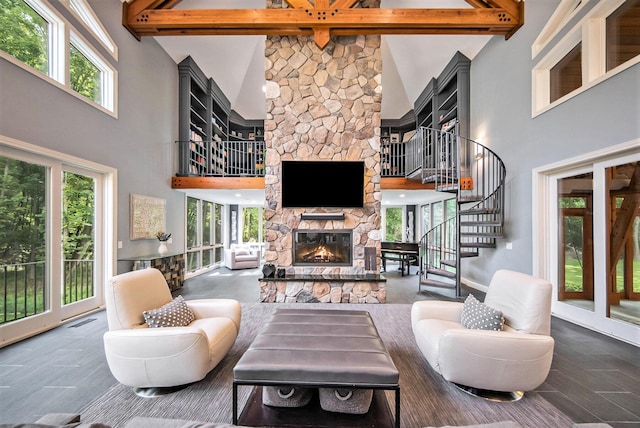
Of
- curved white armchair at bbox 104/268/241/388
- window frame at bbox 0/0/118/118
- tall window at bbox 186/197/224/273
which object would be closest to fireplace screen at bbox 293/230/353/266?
curved white armchair at bbox 104/268/241/388

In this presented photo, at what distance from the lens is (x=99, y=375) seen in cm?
238

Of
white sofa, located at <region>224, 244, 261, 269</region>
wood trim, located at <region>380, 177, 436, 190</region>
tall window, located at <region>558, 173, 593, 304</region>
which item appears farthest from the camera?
white sofa, located at <region>224, 244, 261, 269</region>

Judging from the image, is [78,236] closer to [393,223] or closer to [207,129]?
[207,129]

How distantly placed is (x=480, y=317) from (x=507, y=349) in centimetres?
48

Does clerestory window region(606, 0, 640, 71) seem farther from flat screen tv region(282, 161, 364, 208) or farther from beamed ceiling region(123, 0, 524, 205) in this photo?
flat screen tv region(282, 161, 364, 208)

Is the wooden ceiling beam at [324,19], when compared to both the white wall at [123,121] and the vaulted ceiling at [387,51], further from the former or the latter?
the white wall at [123,121]

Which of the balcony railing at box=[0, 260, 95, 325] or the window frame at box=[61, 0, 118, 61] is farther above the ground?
the window frame at box=[61, 0, 118, 61]

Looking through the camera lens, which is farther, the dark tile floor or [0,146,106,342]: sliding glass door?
[0,146,106,342]: sliding glass door

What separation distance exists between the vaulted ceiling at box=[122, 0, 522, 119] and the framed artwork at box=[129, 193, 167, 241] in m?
3.07

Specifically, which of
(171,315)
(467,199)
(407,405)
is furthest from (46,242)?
(467,199)

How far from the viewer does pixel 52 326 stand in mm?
3391

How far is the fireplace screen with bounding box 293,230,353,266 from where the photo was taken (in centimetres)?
499

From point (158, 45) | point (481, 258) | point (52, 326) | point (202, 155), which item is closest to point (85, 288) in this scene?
point (52, 326)

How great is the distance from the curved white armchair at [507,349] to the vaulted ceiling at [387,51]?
4764 mm
